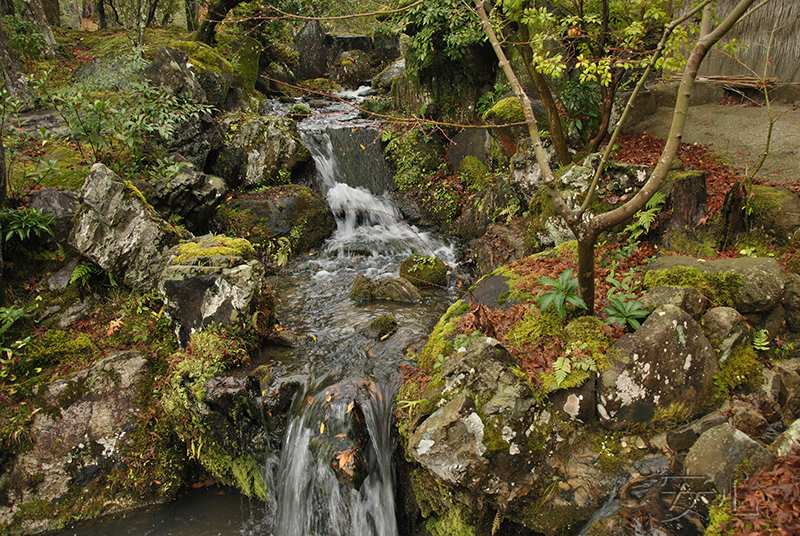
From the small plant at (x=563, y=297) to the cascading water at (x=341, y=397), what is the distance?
1.92 meters

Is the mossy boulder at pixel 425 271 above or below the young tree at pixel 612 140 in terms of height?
below

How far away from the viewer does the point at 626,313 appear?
12.3 ft

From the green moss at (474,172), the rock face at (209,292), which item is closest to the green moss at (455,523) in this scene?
the rock face at (209,292)

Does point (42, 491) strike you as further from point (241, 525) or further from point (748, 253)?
point (748, 253)

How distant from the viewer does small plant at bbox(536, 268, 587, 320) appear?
12.5 ft

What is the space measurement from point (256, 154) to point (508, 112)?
21.1ft

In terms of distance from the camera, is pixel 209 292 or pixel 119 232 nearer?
pixel 209 292

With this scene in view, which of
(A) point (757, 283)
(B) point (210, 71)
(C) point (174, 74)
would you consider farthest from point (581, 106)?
(B) point (210, 71)

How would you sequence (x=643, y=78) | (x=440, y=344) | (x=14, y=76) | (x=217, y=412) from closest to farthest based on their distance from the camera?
(x=643, y=78), (x=440, y=344), (x=217, y=412), (x=14, y=76)

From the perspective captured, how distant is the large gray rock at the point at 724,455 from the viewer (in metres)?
2.79

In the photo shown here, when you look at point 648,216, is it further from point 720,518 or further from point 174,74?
point 174,74

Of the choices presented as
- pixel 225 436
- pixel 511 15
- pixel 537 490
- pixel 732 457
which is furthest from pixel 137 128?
pixel 732 457

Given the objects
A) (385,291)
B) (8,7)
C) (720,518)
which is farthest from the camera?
(8,7)

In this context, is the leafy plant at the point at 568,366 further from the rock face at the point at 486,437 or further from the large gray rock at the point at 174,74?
the large gray rock at the point at 174,74
